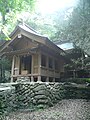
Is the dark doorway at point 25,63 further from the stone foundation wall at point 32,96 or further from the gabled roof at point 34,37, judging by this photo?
the stone foundation wall at point 32,96

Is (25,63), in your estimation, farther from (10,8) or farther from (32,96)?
(10,8)

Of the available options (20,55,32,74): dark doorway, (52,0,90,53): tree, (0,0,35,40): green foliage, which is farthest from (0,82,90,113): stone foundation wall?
(20,55,32,74): dark doorway

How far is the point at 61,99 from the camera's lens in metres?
10.7

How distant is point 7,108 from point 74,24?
6.89 m

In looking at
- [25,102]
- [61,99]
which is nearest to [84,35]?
[61,99]

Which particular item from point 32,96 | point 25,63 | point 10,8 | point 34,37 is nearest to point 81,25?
point 34,37

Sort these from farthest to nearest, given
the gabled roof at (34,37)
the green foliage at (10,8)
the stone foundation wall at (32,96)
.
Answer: the gabled roof at (34,37) → the stone foundation wall at (32,96) → the green foliage at (10,8)

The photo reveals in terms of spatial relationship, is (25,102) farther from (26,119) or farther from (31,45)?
(31,45)

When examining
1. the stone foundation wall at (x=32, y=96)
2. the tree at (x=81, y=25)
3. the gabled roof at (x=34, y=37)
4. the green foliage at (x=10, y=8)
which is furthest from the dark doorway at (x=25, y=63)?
the green foliage at (x=10, y=8)

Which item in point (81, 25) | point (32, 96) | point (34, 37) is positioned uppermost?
point (81, 25)

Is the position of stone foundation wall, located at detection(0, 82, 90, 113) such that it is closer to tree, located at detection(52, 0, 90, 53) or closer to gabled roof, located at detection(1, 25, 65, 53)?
tree, located at detection(52, 0, 90, 53)

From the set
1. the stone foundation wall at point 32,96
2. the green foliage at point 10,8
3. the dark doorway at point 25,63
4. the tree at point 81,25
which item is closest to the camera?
the green foliage at point 10,8

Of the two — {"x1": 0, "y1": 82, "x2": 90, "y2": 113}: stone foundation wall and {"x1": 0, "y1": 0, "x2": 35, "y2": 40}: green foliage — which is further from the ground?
{"x1": 0, "y1": 0, "x2": 35, "y2": 40}: green foliage

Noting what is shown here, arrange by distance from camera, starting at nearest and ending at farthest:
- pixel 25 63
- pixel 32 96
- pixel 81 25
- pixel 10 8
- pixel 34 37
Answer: pixel 10 8 < pixel 32 96 < pixel 81 25 < pixel 34 37 < pixel 25 63
